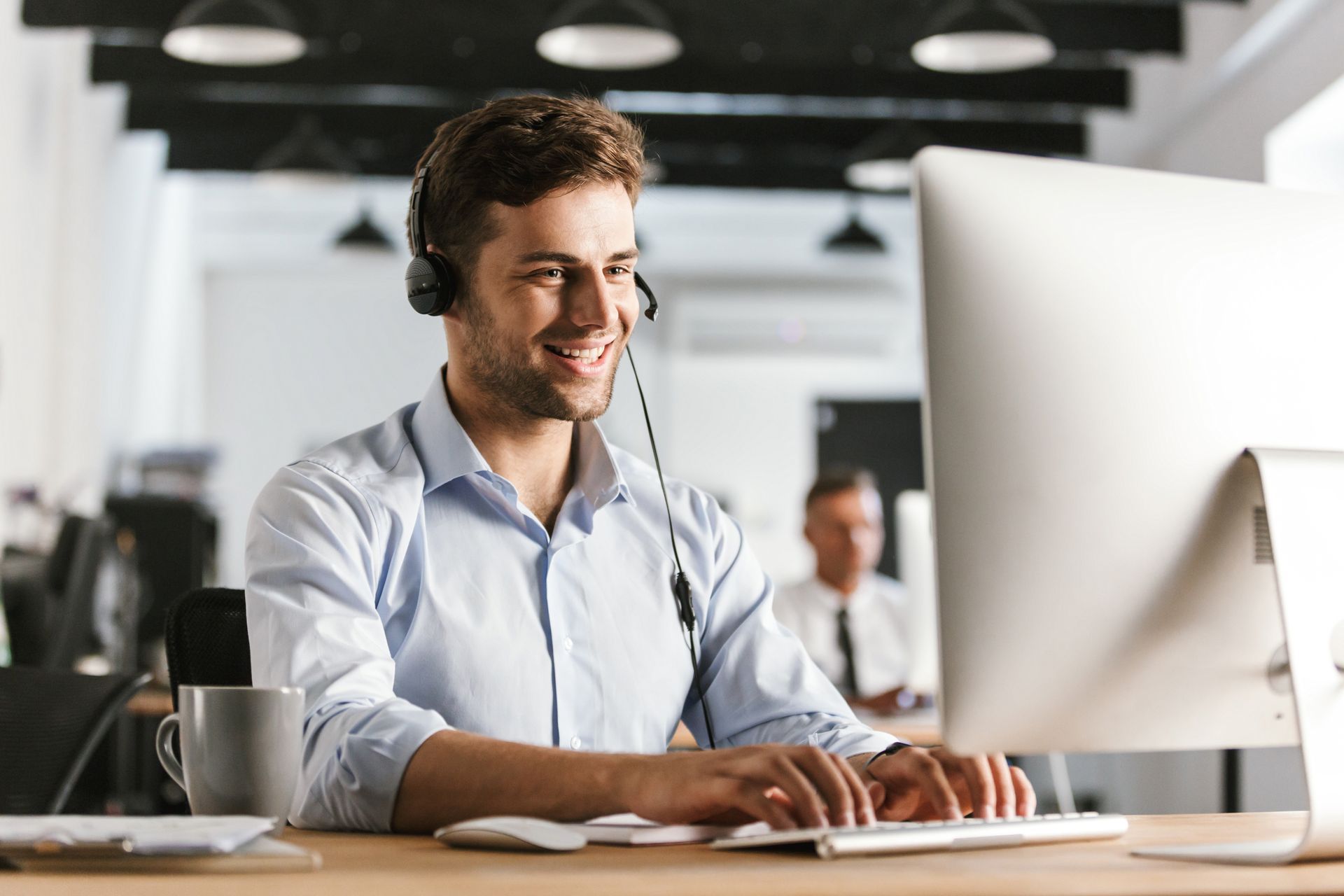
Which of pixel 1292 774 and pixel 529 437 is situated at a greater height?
pixel 529 437

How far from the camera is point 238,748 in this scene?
3.67ft

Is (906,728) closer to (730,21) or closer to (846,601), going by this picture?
(846,601)

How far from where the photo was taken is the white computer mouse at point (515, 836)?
3.36ft

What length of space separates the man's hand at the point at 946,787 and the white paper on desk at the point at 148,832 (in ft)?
1.71

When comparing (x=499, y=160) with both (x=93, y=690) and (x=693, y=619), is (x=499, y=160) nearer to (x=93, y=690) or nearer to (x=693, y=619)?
(x=693, y=619)

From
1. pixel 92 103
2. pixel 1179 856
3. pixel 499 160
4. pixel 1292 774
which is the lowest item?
pixel 1292 774

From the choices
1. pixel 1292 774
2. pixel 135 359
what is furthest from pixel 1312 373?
pixel 135 359

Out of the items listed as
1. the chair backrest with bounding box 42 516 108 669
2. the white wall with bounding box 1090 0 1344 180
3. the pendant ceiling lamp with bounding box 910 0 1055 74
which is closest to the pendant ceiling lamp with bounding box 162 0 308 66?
the chair backrest with bounding box 42 516 108 669

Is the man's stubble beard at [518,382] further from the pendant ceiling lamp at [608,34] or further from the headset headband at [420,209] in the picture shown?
the pendant ceiling lamp at [608,34]

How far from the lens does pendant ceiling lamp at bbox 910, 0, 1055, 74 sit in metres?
4.55

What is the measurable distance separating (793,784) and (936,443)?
0.27 meters

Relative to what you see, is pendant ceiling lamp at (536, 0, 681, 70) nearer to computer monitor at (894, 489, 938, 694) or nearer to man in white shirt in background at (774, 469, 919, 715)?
man in white shirt in background at (774, 469, 919, 715)

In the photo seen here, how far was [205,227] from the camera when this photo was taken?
360 inches

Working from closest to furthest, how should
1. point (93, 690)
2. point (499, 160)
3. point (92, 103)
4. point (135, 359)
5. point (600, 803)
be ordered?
1. point (600, 803)
2. point (499, 160)
3. point (93, 690)
4. point (92, 103)
5. point (135, 359)
